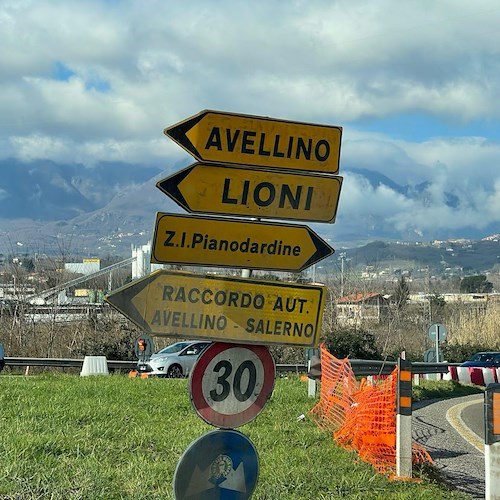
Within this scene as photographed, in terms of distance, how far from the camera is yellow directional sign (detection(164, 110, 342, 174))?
4.94m

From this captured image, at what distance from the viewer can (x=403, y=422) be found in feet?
26.1

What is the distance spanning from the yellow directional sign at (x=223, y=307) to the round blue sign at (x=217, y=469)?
604 millimetres

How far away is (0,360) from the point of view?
81.0ft

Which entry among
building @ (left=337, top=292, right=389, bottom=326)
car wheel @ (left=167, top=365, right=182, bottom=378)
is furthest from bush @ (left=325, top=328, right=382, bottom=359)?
car wheel @ (left=167, top=365, right=182, bottom=378)

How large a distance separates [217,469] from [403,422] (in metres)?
3.84

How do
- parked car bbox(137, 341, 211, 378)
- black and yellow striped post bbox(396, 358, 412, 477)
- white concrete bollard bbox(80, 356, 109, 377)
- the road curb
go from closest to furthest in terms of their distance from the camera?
black and yellow striped post bbox(396, 358, 412, 477) < the road curb < white concrete bollard bbox(80, 356, 109, 377) < parked car bbox(137, 341, 211, 378)

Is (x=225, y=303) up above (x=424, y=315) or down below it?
below

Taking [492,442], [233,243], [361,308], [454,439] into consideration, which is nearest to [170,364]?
[454,439]

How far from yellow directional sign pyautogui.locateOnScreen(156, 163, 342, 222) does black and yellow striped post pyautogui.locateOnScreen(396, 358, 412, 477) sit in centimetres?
340

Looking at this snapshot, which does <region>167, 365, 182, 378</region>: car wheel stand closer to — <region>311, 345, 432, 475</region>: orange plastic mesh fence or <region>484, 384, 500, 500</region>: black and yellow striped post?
<region>311, 345, 432, 475</region>: orange plastic mesh fence

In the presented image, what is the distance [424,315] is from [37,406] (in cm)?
5241

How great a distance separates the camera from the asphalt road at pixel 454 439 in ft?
28.0

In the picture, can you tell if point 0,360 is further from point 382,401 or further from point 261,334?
point 261,334

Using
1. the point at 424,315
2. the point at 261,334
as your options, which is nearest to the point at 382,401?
the point at 261,334
